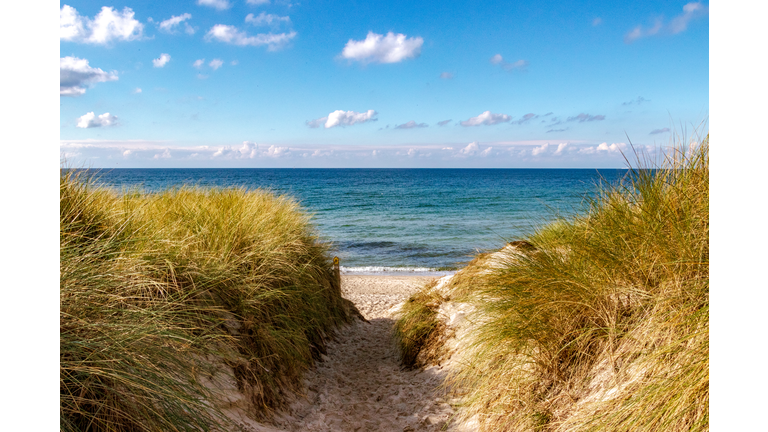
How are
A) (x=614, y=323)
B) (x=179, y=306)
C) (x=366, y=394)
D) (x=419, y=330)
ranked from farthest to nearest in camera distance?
(x=419, y=330) → (x=366, y=394) → (x=179, y=306) → (x=614, y=323)

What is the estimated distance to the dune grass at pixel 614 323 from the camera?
2.17 metres

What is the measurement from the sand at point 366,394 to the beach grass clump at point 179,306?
0.25 metres

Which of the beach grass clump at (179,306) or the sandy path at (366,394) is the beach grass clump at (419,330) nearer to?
the sandy path at (366,394)

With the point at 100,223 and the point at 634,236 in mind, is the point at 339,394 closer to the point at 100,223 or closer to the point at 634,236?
the point at 100,223

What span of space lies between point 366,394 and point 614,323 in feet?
10.5

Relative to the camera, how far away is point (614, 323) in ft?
9.29

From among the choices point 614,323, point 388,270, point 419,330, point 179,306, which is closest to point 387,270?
point 388,270

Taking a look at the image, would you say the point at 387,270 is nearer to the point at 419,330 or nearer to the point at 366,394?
the point at 419,330

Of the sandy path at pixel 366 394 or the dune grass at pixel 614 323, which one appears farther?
the sandy path at pixel 366 394

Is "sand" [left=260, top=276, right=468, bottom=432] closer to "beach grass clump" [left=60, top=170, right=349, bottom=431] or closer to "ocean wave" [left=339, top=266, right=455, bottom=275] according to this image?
"beach grass clump" [left=60, top=170, right=349, bottom=431]

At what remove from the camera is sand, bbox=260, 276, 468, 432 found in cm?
406

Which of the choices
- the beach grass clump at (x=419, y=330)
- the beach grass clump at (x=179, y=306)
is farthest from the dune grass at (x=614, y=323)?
the beach grass clump at (x=179, y=306)

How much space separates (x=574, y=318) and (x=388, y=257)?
49.3ft
